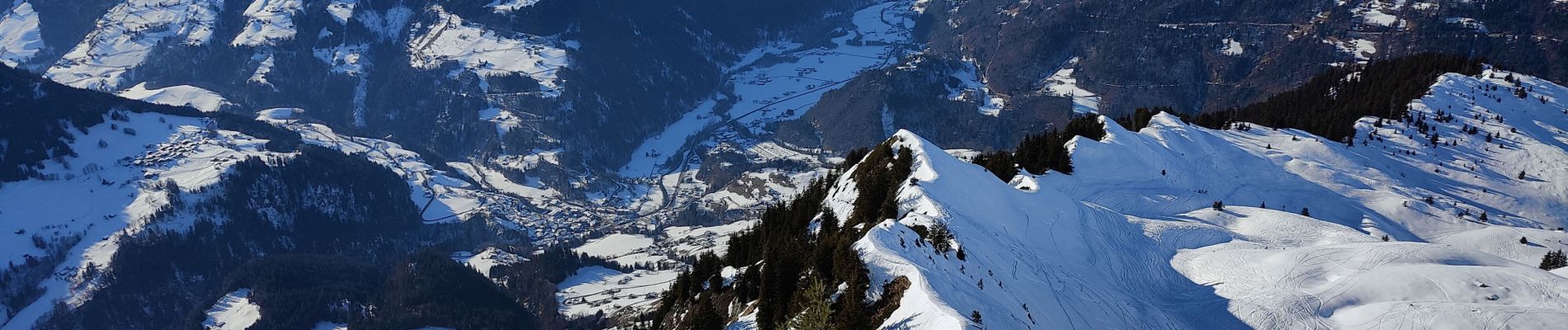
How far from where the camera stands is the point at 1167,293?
54500mm

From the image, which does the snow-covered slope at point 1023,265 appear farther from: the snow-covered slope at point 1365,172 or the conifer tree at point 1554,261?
the conifer tree at point 1554,261

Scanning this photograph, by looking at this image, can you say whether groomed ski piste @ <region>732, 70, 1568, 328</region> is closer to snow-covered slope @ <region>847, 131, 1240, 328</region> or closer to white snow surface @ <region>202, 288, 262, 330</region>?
snow-covered slope @ <region>847, 131, 1240, 328</region>

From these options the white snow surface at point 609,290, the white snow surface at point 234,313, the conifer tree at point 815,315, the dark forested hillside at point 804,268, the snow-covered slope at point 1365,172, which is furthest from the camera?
the white snow surface at point 234,313

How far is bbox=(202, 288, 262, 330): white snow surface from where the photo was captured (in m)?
179

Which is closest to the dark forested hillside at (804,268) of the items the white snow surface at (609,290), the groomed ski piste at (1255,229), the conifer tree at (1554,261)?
the groomed ski piste at (1255,229)

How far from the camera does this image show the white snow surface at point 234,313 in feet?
587

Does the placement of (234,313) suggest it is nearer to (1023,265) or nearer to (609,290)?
(609,290)

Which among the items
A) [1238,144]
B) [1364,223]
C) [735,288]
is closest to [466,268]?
[735,288]

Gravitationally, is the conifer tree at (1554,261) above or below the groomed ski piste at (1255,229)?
below

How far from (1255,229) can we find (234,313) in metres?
195

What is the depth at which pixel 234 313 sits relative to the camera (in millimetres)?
183875

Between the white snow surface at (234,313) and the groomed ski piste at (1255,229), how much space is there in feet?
506

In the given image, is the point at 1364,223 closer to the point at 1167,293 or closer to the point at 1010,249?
the point at 1167,293

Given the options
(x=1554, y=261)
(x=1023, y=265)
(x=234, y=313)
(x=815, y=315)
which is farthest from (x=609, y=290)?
(x=1554, y=261)
